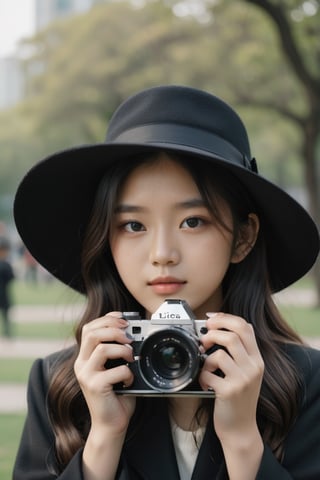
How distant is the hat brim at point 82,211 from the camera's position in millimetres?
2455

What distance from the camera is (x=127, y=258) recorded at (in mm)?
2520

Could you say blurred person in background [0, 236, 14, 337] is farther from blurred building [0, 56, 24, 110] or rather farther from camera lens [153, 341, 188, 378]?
blurred building [0, 56, 24, 110]

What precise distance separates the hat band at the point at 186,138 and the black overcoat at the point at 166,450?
0.61 metres

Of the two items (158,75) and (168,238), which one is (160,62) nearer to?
(158,75)

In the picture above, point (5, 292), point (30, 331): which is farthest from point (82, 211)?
point (30, 331)

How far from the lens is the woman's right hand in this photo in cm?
231

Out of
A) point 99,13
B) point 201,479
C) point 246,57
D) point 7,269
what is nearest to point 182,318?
point 201,479

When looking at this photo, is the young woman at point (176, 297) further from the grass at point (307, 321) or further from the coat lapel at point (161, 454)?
the grass at point (307, 321)

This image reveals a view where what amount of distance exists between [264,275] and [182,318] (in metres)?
0.52

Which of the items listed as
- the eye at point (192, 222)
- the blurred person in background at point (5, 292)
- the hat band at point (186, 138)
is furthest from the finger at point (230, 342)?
the blurred person in background at point (5, 292)

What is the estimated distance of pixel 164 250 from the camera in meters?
2.41

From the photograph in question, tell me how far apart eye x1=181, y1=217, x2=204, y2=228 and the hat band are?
0.19 metres

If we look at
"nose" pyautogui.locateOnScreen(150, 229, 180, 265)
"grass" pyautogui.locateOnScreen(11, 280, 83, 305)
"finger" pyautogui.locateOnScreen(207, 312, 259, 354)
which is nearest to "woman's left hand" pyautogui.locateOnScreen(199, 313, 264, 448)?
"finger" pyautogui.locateOnScreen(207, 312, 259, 354)

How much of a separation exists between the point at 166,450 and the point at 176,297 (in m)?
0.42
